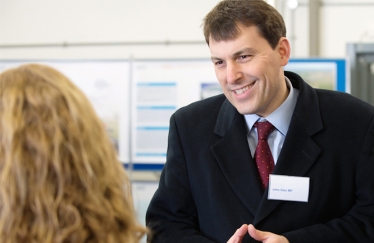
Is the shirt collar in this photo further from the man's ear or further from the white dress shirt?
the man's ear

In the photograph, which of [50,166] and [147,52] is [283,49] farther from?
[147,52]

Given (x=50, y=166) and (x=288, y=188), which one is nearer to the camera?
(x=50, y=166)

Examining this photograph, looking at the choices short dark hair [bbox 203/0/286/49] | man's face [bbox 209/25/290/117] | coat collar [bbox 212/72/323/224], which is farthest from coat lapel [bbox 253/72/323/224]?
short dark hair [bbox 203/0/286/49]

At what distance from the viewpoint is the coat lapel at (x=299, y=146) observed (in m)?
1.84

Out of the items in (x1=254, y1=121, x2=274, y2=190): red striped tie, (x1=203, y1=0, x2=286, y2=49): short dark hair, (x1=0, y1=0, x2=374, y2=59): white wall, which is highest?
(x1=0, y1=0, x2=374, y2=59): white wall

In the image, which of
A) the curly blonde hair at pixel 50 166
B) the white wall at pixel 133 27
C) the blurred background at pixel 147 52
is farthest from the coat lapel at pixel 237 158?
the white wall at pixel 133 27

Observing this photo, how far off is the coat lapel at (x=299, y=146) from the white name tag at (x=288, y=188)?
0.08 ft

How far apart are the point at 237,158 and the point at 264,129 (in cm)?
14

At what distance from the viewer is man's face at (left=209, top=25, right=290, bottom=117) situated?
73.4 inches

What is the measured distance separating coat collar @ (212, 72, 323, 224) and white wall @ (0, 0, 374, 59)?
350 cm

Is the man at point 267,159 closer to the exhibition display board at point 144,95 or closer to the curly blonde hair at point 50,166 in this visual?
the curly blonde hair at point 50,166

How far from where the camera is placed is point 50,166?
103 cm

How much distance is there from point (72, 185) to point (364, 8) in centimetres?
477

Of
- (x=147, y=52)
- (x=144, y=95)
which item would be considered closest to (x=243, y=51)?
(x=144, y=95)
